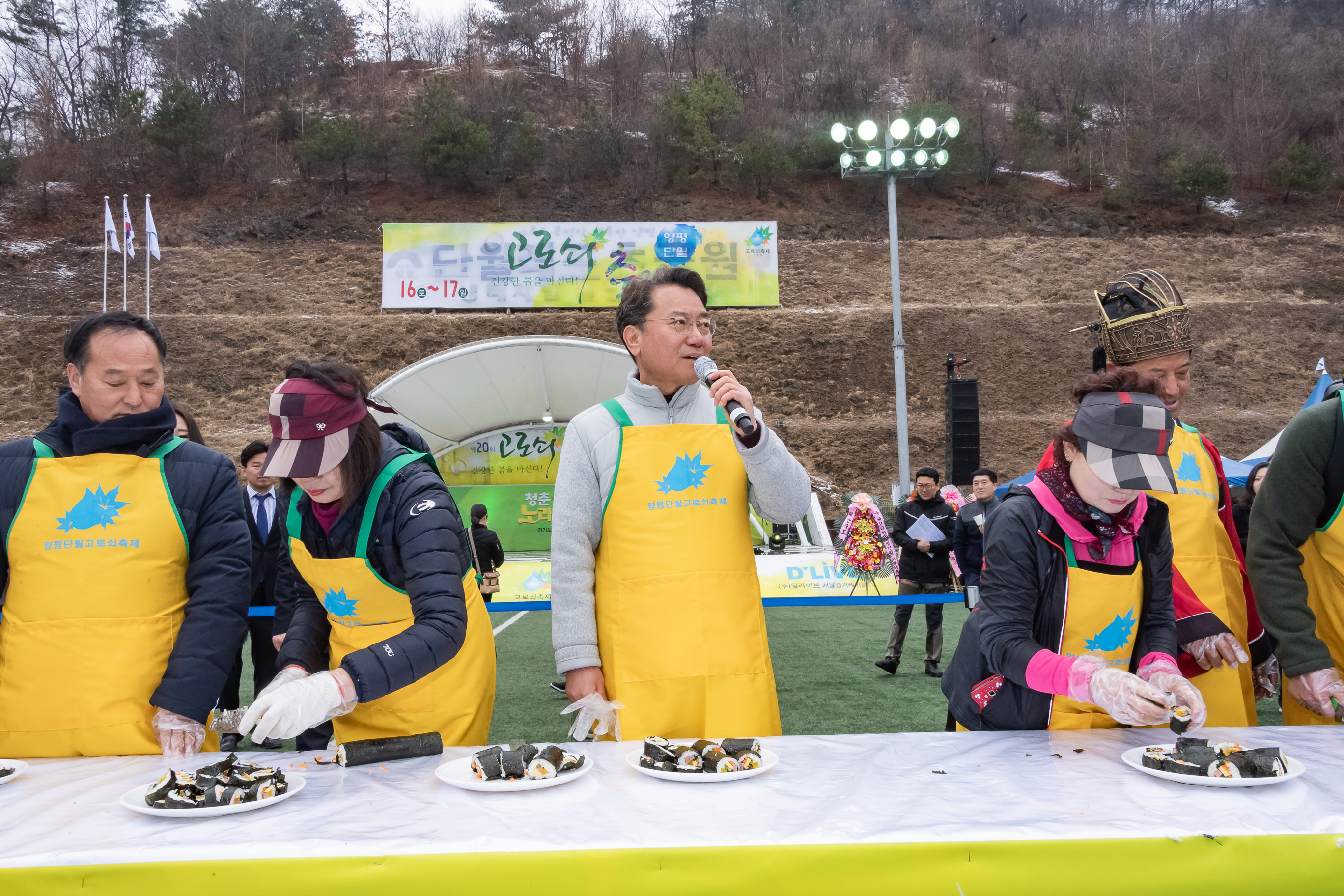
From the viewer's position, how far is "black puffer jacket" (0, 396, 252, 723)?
2.11 metres

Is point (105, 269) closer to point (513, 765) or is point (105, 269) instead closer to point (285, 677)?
point (285, 677)

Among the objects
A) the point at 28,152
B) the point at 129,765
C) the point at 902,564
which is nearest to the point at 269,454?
the point at 129,765

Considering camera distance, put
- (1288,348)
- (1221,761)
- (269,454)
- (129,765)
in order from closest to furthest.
→ (1221,761) → (129,765) → (269,454) → (1288,348)

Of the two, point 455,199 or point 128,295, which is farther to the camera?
point 455,199

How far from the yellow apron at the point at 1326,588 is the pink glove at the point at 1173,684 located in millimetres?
591

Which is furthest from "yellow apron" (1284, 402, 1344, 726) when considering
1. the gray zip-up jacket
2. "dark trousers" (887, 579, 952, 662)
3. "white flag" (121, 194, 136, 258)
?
"white flag" (121, 194, 136, 258)

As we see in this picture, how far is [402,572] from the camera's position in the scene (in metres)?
2.11

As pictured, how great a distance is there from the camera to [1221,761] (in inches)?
60.4

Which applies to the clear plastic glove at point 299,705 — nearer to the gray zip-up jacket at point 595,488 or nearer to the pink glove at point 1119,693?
the gray zip-up jacket at point 595,488

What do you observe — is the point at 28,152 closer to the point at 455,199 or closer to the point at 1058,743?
the point at 455,199

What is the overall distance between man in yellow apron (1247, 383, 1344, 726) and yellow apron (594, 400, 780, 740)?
1335mm

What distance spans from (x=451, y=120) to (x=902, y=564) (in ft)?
104

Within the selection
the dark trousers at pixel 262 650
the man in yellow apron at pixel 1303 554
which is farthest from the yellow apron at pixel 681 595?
the dark trousers at pixel 262 650

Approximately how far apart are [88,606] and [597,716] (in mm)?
1266
